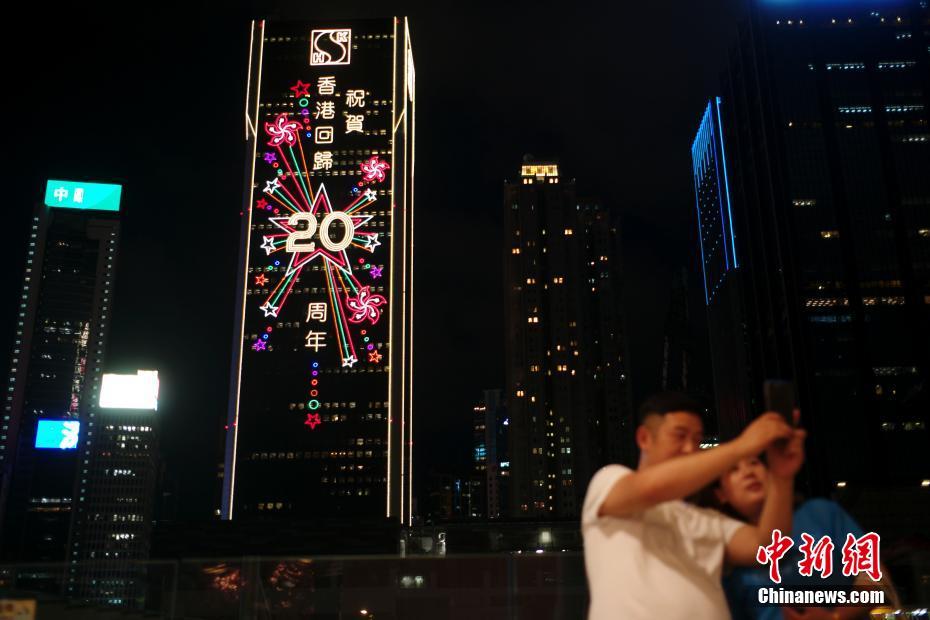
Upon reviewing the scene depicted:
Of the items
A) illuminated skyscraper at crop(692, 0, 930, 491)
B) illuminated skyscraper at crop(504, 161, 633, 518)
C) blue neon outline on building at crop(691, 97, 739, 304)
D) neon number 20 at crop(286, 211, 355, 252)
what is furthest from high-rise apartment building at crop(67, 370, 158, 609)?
illuminated skyscraper at crop(692, 0, 930, 491)

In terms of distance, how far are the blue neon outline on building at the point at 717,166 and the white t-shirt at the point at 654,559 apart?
78.3 meters

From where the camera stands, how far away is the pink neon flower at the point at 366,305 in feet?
175

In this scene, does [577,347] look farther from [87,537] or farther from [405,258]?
[87,537]

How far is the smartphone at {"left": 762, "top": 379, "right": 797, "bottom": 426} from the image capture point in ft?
7.95

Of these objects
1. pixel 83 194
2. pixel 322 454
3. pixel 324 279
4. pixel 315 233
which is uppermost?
pixel 83 194

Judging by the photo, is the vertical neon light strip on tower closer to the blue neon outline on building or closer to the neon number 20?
the neon number 20

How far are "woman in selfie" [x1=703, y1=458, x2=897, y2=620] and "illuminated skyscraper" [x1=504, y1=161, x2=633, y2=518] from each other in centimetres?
9635

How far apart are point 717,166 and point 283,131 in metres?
47.0

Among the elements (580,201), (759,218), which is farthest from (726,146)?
(580,201)

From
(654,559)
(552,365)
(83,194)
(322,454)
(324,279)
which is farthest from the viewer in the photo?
(83,194)

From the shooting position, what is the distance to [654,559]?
2564 millimetres

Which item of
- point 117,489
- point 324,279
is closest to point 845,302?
point 324,279

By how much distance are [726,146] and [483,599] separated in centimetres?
7520

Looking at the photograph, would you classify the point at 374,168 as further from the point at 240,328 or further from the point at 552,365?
the point at 552,365
